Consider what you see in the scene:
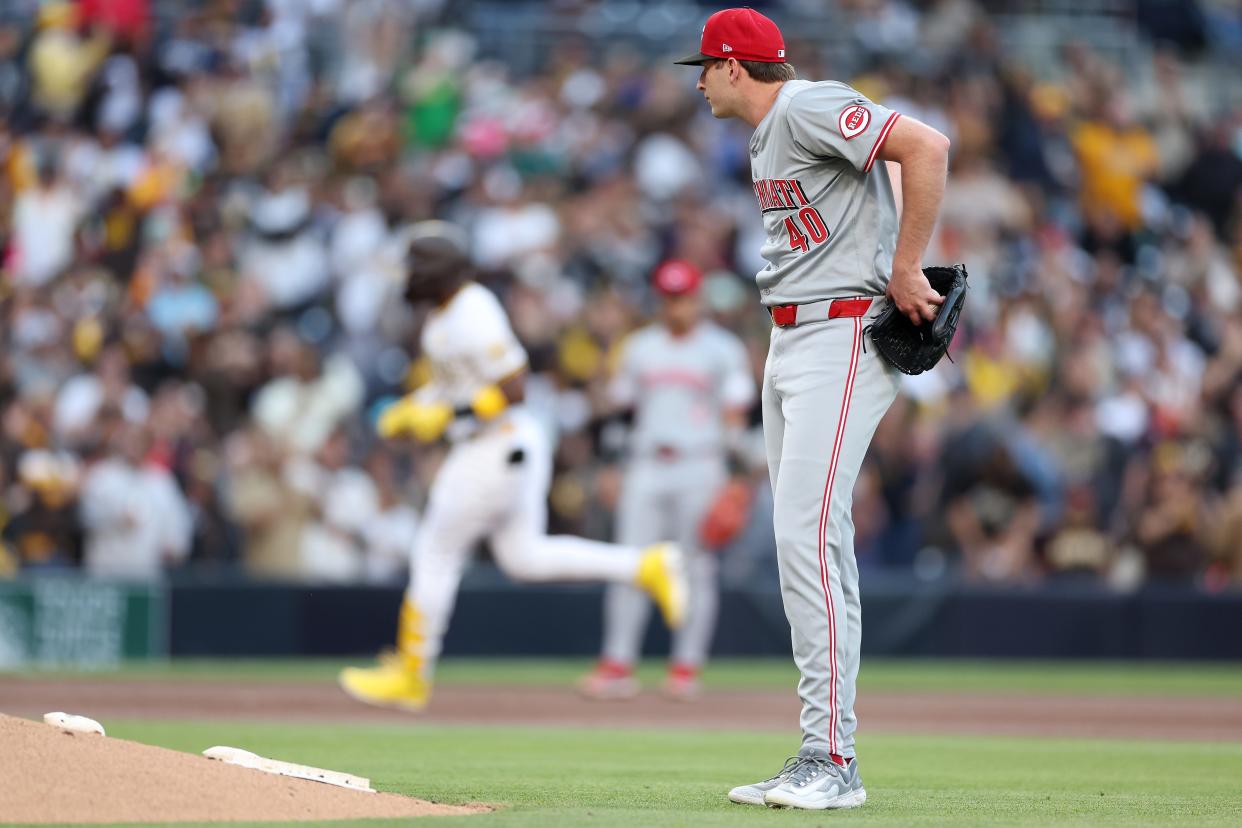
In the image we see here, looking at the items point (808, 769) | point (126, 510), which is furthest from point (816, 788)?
point (126, 510)

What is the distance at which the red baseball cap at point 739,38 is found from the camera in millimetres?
6191

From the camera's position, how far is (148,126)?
1825 centimetres

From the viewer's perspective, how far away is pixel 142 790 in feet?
17.8

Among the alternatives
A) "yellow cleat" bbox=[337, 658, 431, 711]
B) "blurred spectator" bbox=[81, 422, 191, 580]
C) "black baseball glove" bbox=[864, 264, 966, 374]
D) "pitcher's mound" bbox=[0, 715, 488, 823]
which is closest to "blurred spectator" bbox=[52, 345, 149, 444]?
"blurred spectator" bbox=[81, 422, 191, 580]

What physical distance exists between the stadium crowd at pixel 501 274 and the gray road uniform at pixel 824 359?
30.2ft

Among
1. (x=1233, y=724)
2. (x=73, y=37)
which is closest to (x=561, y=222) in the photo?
(x=73, y=37)

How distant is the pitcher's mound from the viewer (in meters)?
5.30

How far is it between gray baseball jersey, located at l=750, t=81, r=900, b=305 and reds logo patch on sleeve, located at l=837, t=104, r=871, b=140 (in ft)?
0.24

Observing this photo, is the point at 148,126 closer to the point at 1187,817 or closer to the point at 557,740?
the point at 557,740

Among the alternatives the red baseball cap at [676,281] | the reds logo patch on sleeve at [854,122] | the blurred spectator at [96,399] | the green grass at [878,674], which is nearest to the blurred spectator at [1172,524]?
the green grass at [878,674]

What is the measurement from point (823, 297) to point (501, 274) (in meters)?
11.0

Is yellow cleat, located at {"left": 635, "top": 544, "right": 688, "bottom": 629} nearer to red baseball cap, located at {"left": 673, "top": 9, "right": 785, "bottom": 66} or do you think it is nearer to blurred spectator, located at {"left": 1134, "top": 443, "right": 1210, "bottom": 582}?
red baseball cap, located at {"left": 673, "top": 9, "right": 785, "bottom": 66}

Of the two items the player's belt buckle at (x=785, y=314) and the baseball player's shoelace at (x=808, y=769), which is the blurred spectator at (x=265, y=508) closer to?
the player's belt buckle at (x=785, y=314)

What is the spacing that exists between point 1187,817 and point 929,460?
10332 millimetres
